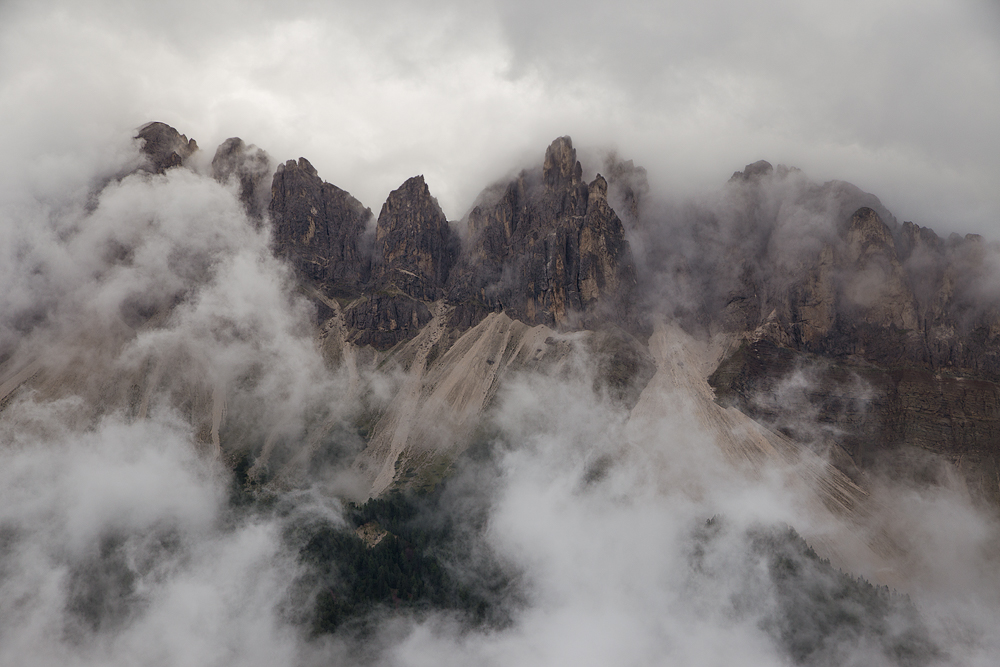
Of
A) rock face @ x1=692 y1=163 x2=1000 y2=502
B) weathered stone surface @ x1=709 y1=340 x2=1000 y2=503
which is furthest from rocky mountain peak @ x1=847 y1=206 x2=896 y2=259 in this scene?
weathered stone surface @ x1=709 y1=340 x2=1000 y2=503

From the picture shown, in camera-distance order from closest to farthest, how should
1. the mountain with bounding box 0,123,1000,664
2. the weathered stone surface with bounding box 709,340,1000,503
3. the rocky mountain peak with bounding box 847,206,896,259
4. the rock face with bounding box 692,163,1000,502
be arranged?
the mountain with bounding box 0,123,1000,664
the weathered stone surface with bounding box 709,340,1000,503
the rock face with bounding box 692,163,1000,502
the rocky mountain peak with bounding box 847,206,896,259

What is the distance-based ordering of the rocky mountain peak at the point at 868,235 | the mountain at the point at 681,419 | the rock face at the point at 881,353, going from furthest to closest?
the rocky mountain peak at the point at 868,235, the rock face at the point at 881,353, the mountain at the point at 681,419

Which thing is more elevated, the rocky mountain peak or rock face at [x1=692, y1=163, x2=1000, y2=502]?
the rocky mountain peak

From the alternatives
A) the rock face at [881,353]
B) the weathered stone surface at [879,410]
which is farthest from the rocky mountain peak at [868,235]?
the weathered stone surface at [879,410]

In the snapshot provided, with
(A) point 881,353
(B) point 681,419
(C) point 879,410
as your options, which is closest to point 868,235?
(A) point 881,353

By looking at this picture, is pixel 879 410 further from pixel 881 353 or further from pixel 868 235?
pixel 868 235

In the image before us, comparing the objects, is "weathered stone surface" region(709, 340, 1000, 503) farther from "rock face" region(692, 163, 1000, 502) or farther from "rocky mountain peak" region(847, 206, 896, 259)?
"rocky mountain peak" region(847, 206, 896, 259)

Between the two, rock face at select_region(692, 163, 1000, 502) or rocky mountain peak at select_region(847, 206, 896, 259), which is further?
rocky mountain peak at select_region(847, 206, 896, 259)

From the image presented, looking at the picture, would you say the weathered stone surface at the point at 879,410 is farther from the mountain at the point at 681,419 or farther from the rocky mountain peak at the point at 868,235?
the rocky mountain peak at the point at 868,235

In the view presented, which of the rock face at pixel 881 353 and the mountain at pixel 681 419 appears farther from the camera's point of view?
the rock face at pixel 881 353

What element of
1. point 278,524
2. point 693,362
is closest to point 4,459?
point 278,524

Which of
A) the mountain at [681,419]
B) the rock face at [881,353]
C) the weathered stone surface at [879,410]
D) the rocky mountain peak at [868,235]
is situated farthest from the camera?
the rocky mountain peak at [868,235]

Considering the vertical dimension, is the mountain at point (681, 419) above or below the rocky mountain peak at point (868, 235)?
below

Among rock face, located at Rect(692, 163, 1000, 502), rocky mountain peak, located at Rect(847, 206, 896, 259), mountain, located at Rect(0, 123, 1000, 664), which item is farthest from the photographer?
rocky mountain peak, located at Rect(847, 206, 896, 259)
